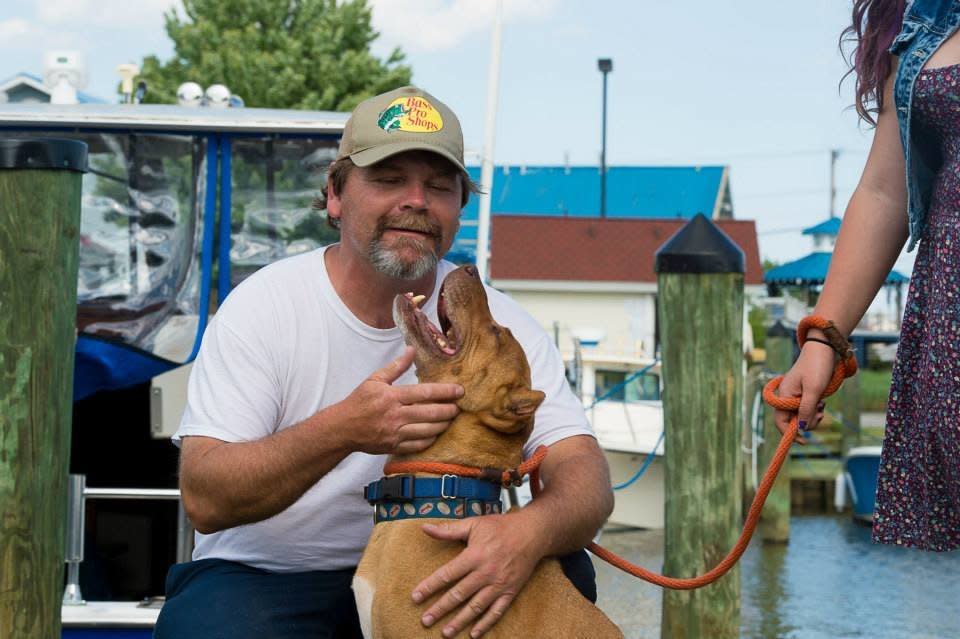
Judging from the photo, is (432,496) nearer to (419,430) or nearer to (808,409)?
(419,430)

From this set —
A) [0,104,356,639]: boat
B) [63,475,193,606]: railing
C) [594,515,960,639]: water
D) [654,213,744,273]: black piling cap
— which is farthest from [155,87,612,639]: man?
[594,515,960,639]: water

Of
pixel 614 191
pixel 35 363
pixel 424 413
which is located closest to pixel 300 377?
pixel 424 413

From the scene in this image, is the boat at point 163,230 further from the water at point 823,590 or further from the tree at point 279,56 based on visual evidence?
the tree at point 279,56

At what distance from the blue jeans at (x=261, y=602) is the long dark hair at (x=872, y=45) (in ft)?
4.38

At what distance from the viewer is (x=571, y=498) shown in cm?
302

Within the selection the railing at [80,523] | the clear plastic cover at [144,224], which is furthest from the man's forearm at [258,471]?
the clear plastic cover at [144,224]

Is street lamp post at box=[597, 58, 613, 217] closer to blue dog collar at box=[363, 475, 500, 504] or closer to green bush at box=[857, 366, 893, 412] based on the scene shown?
green bush at box=[857, 366, 893, 412]

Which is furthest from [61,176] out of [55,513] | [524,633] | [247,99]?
[247,99]

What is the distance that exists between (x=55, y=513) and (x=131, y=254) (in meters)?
2.28

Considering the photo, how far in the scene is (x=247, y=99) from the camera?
24.8 metres

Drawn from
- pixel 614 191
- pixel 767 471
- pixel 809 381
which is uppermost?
pixel 614 191

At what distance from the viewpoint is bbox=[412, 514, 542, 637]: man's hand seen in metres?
2.62

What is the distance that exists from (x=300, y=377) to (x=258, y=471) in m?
0.37

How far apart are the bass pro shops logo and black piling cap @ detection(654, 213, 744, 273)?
188cm
